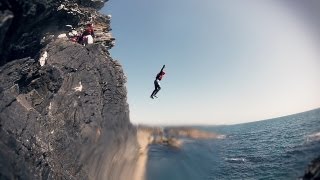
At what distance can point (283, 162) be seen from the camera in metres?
39.0

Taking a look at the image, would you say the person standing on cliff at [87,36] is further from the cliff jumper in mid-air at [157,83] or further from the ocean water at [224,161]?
the ocean water at [224,161]

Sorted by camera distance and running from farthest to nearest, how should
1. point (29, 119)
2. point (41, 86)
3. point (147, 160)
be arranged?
point (147, 160), point (41, 86), point (29, 119)

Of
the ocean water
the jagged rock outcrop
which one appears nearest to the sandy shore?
the ocean water

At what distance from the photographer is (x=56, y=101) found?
69.9 ft

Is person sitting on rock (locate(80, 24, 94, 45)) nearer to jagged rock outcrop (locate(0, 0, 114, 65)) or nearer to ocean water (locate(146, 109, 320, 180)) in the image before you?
jagged rock outcrop (locate(0, 0, 114, 65))

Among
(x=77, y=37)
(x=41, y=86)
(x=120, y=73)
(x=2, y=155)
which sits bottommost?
(x=2, y=155)

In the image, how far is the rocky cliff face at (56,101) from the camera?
694 inches

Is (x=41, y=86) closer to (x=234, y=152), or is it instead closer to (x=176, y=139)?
(x=176, y=139)

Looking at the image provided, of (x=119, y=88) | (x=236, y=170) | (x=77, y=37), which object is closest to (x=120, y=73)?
(x=119, y=88)

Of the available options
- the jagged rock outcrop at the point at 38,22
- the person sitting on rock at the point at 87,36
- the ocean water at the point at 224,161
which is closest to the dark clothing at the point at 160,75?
the jagged rock outcrop at the point at 38,22

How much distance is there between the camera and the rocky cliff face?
1762 centimetres

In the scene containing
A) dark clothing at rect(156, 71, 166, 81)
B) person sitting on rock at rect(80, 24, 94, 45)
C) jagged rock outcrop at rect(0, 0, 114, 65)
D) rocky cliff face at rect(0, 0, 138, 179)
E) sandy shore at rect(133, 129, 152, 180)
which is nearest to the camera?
rocky cliff face at rect(0, 0, 138, 179)

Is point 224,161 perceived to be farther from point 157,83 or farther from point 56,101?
point 56,101

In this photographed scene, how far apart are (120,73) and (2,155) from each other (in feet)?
45.3
